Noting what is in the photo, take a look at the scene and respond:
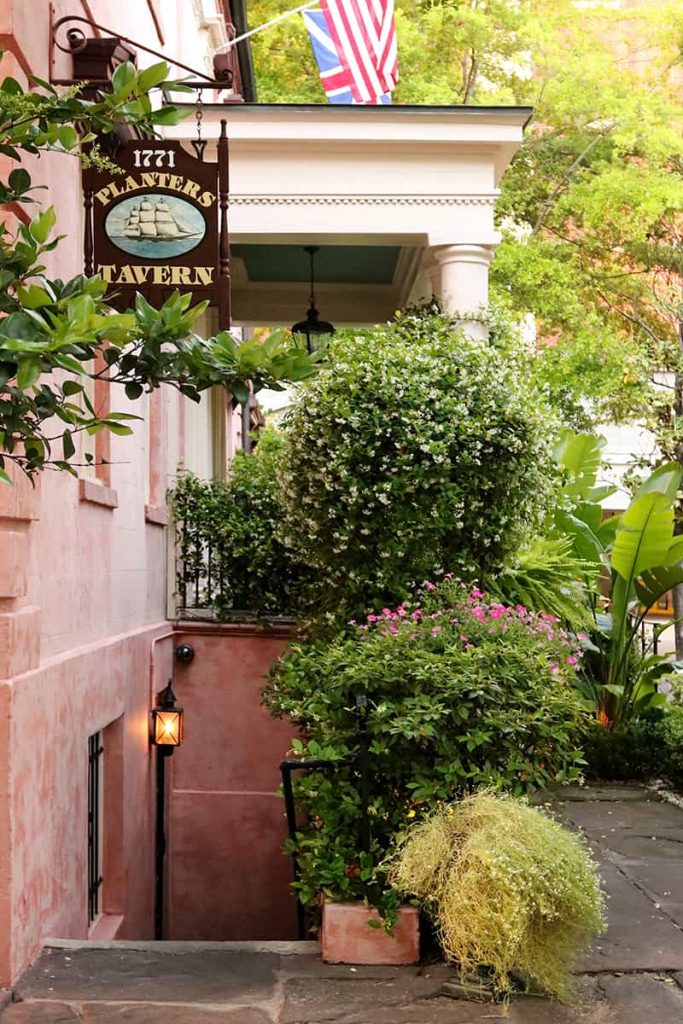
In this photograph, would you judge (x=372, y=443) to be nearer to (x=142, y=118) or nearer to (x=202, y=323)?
(x=142, y=118)

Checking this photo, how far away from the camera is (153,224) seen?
23.7 ft

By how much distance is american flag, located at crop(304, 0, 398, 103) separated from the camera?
47.4ft

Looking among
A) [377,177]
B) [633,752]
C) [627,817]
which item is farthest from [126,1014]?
[377,177]

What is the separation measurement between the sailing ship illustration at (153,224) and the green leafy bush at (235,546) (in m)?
4.99

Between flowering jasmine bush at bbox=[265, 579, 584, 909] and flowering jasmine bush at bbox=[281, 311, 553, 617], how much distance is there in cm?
248

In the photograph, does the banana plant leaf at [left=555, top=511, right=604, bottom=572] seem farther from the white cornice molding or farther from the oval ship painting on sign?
the oval ship painting on sign

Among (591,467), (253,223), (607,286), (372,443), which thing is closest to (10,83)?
(372,443)

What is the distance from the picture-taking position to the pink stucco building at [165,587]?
634cm

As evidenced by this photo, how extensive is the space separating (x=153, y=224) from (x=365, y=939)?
4157mm

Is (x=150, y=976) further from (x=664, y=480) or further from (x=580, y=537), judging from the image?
(x=664, y=480)

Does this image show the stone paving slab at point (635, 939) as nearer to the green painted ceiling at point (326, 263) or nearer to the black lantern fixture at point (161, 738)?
the black lantern fixture at point (161, 738)

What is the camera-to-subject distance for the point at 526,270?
22125 mm

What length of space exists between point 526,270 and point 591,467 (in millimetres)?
9139

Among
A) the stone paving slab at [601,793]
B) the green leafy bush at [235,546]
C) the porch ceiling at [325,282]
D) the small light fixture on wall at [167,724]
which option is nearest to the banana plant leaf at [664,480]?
the stone paving slab at [601,793]
